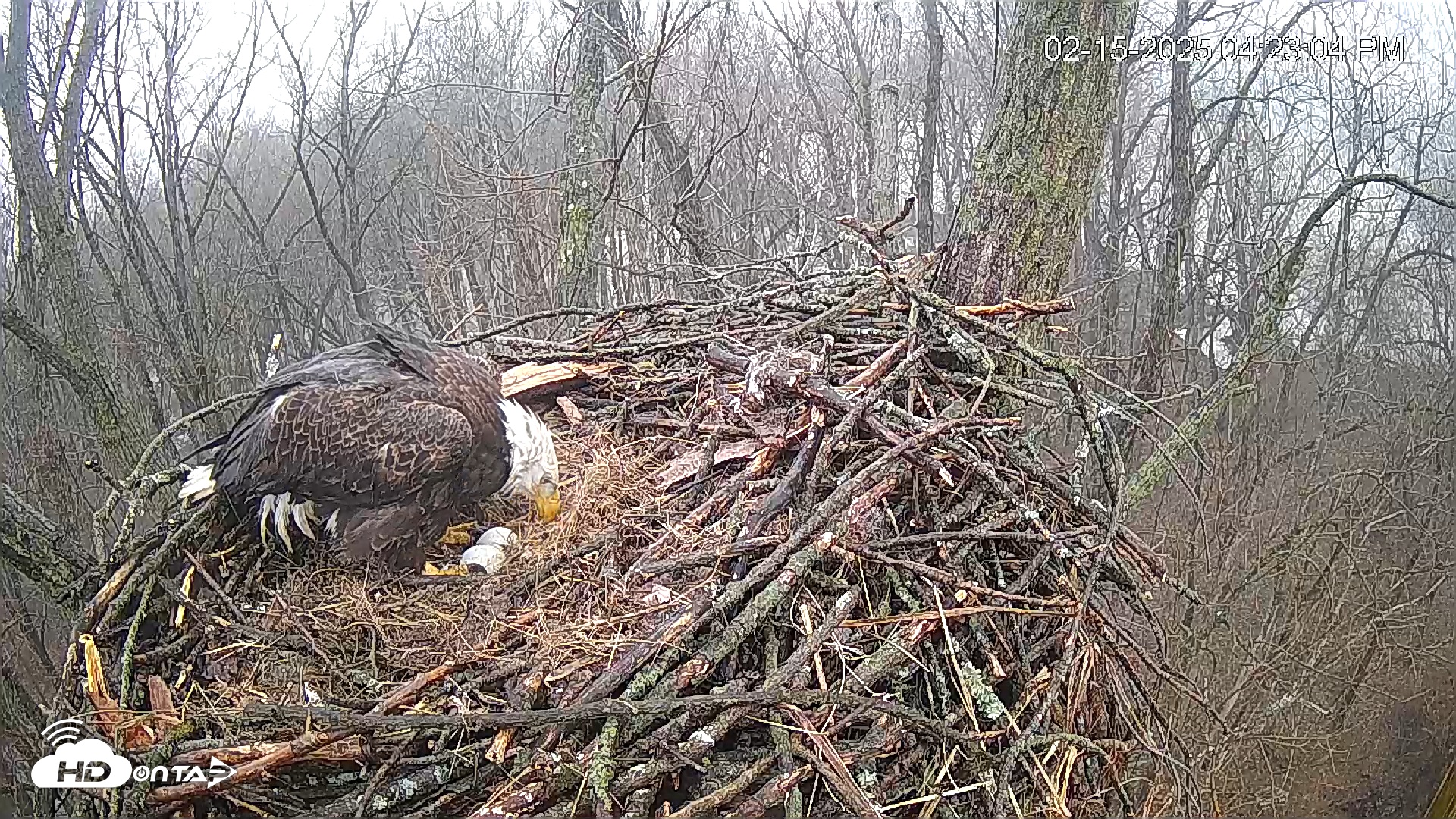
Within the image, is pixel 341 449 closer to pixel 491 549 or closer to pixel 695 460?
pixel 491 549

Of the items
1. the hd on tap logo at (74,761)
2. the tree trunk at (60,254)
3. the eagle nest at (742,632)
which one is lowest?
the hd on tap logo at (74,761)

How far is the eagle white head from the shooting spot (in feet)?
5.07

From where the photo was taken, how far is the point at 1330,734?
2.16 meters

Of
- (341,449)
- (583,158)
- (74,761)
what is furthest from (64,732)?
(583,158)

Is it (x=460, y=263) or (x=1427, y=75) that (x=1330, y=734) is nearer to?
(x=1427, y=75)

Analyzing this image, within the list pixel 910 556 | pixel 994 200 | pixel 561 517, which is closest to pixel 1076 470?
pixel 910 556

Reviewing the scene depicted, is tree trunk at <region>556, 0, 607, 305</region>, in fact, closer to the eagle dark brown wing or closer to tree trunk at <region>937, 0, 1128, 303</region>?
the eagle dark brown wing

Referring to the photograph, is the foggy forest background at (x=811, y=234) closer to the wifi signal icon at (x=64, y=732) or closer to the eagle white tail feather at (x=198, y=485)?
the eagle white tail feather at (x=198, y=485)

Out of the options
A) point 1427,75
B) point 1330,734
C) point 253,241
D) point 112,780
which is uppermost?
point 1427,75

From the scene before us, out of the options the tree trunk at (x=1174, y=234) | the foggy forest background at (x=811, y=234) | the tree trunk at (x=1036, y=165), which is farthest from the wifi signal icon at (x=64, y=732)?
the tree trunk at (x=1174, y=234)

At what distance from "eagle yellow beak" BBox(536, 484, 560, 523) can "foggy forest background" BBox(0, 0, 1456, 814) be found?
0.35m

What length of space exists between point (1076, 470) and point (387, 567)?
111 centimetres

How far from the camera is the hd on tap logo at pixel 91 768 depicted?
100 centimetres

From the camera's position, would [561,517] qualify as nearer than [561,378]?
Yes
